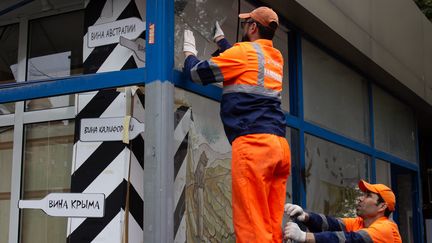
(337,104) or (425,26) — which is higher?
(425,26)

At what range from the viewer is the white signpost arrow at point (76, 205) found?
3.77m

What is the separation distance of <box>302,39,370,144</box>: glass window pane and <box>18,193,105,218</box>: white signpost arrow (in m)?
2.45

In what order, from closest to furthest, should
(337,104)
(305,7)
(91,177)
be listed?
1. (91,177)
2. (305,7)
3. (337,104)

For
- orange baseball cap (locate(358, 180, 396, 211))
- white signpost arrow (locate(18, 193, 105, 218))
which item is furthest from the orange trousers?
orange baseball cap (locate(358, 180, 396, 211))

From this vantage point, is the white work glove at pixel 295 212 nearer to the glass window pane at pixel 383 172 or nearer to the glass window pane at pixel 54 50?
the glass window pane at pixel 54 50

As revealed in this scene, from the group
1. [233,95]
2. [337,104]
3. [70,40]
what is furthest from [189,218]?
[337,104]

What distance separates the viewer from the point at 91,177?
12.8ft

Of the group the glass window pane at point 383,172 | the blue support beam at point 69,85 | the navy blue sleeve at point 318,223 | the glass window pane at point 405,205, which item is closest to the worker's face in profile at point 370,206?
the navy blue sleeve at point 318,223

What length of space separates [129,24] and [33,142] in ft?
3.68

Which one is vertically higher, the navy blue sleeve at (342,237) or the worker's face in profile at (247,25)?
the worker's face in profile at (247,25)

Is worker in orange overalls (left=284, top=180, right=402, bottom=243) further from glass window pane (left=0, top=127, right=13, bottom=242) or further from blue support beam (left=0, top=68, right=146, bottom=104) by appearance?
glass window pane (left=0, top=127, right=13, bottom=242)

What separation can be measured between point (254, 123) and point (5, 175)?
1978 mm

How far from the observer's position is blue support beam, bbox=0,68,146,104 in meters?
3.77

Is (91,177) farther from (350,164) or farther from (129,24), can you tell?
(350,164)
